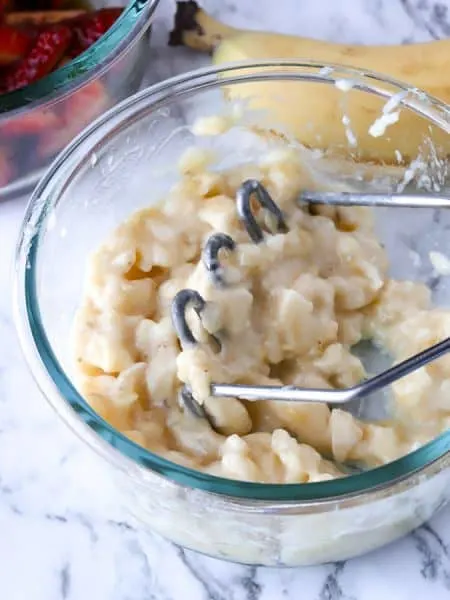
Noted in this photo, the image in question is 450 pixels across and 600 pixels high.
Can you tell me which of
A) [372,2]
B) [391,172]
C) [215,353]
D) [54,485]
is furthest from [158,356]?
[372,2]

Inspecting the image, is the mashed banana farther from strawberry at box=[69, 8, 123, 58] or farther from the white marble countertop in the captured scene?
strawberry at box=[69, 8, 123, 58]

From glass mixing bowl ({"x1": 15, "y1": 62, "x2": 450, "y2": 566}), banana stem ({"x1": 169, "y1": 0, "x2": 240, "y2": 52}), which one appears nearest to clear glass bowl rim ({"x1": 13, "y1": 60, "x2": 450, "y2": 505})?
glass mixing bowl ({"x1": 15, "y1": 62, "x2": 450, "y2": 566})

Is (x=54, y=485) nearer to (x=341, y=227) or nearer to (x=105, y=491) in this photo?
(x=105, y=491)

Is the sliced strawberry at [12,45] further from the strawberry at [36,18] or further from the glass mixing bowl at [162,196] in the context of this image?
the glass mixing bowl at [162,196]

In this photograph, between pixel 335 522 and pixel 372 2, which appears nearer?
pixel 335 522

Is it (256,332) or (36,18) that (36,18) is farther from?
(256,332)
